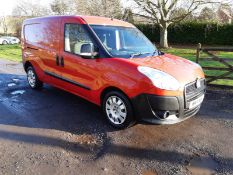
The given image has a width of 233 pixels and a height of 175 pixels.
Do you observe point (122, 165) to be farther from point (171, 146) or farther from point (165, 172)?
point (171, 146)

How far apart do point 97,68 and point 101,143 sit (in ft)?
4.48

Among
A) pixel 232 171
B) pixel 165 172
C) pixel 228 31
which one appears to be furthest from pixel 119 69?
pixel 228 31

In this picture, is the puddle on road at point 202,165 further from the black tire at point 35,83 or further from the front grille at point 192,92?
the black tire at point 35,83

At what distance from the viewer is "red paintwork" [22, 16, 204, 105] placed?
4.23 meters

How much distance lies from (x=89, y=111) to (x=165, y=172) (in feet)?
8.37

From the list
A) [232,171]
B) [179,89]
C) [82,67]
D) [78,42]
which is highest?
[78,42]

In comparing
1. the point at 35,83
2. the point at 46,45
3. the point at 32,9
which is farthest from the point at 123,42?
the point at 32,9

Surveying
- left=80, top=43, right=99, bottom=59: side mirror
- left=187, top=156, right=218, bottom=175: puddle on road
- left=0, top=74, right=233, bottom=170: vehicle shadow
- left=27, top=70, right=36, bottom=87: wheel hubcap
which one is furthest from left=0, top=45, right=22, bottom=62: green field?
left=187, top=156, right=218, bottom=175: puddle on road

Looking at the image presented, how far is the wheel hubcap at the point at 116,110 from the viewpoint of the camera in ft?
14.8

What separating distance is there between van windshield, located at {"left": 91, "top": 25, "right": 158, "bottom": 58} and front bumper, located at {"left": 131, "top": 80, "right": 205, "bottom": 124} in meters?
1.02

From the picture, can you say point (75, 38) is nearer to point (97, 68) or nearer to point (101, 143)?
point (97, 68)

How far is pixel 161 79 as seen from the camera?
4.12 m

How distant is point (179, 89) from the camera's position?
4.15 m

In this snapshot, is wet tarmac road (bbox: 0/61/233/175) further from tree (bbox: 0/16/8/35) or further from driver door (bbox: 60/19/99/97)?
tree (bbox: 0/16/8/35)
